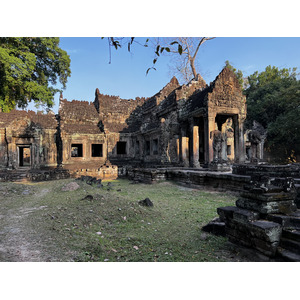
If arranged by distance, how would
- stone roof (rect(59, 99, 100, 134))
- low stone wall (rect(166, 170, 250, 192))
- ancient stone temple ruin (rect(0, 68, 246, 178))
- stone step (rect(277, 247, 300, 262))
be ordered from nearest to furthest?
stone step (rect(277, 247, 300, 262)) < low stone wall (rect(166, 170, 250, 192)) < ancient stone temple ruin (rect(0, 68, 246, 178)) < stone roof (rect(59, 99, 100, 134))

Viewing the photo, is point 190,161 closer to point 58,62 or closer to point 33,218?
point 33,218

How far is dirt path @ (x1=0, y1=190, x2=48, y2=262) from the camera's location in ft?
10.6

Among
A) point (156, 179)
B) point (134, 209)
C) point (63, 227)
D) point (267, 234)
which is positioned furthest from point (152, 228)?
point (156, 179)

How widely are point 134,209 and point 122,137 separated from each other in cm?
1531

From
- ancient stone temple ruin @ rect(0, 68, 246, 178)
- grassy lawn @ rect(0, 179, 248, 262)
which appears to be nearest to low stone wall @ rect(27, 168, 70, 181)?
ancient stone temple ruin @ rect(0, 68, 246, 178)

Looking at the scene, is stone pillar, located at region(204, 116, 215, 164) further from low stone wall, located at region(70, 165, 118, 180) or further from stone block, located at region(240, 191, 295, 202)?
stone block, located at region(240, 191, 295, 202)

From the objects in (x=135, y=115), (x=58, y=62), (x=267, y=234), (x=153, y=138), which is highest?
(x=58, y=62)

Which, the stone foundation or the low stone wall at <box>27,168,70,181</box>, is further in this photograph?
the low stone wall at <box>27,168,70,181</box>

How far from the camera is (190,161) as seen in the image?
1505 centimetres

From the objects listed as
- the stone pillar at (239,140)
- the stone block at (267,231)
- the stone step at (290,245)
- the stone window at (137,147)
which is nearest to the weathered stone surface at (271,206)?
the stone block at (267,231)

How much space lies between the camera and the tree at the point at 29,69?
1162 cm

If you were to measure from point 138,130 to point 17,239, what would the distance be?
16.7m

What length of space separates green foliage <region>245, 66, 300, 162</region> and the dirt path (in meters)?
22.4

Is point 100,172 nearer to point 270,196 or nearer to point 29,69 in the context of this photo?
point 29,69
